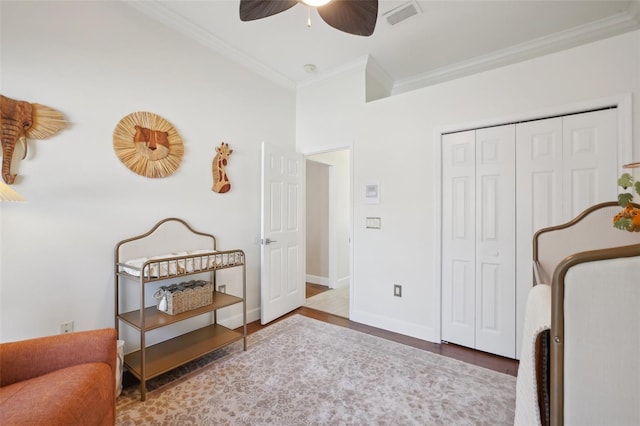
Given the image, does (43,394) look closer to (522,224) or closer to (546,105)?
(522,224)

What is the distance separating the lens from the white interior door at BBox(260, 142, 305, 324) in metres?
3.07

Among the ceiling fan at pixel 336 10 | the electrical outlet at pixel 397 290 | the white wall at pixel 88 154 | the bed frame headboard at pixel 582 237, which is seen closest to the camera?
the bed frame headboard at pixel 582 237

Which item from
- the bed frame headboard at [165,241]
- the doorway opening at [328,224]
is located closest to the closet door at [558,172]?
the doorway opening at [328,224]

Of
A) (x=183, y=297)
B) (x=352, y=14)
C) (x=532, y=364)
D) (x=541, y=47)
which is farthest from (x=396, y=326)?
(x=541, y=47)

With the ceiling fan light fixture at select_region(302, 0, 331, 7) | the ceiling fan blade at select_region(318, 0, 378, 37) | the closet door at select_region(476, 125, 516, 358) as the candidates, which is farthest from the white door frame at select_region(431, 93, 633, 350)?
the ceiling fan light fixture at select_region(302, 0, 331, 7)

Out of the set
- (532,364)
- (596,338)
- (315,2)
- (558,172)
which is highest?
(315,2)

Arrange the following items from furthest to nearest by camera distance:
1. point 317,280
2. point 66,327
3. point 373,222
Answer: point 317,280 < point 373,222 < point 66,327

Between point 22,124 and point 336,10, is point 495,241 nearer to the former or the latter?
point 336,10

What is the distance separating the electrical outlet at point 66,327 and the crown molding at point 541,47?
4119mm

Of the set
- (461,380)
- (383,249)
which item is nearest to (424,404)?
(461,380)

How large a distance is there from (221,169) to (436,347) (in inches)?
105

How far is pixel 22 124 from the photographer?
1.70 metres

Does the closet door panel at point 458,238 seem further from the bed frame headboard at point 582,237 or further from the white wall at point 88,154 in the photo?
the white wall at point 88,154

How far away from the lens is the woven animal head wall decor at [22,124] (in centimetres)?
165
